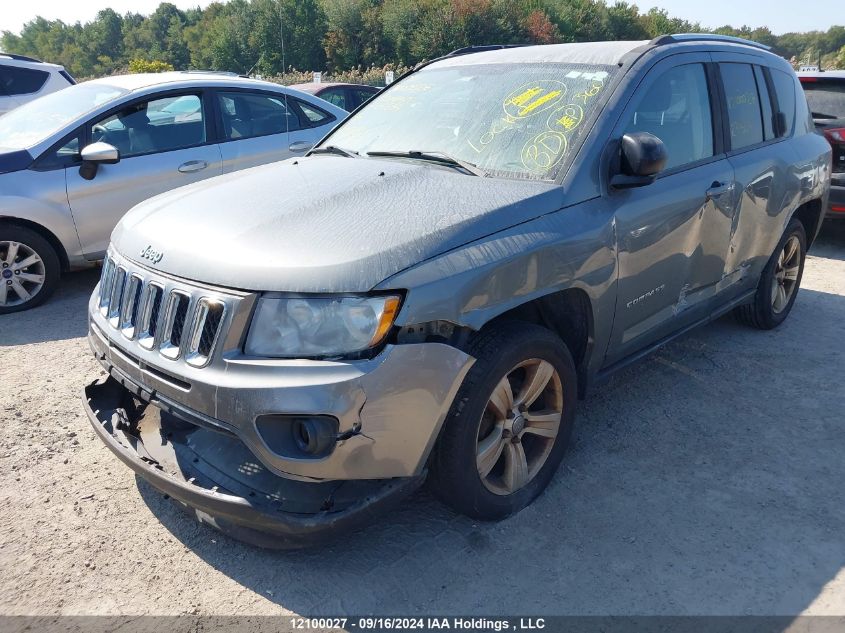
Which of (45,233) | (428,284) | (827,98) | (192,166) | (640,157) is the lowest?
(45,233)

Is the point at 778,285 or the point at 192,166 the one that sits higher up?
the point at 192,166

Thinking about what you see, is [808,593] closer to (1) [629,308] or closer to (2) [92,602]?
(1) [629,308]

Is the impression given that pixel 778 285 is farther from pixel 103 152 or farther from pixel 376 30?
pixel 376 30

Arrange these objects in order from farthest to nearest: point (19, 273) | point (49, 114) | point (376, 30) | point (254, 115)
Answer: point (376, 30) < point (254, 115) < point (49, 114) < point (19, 273)

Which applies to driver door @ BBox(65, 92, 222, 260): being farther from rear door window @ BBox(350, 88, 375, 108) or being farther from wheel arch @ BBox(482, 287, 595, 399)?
rear door window @ BBox(350, 88, 375, 108)

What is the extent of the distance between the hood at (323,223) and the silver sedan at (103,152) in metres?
2.65

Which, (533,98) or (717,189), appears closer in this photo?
(533,98)

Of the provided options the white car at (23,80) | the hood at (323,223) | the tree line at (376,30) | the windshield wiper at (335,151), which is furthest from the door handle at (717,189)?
the tree line at (376,30)

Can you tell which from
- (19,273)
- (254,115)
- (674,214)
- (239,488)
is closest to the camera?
(239,488)

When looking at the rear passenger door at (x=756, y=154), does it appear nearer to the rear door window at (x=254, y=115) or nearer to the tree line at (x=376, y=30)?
the rear door window at (x=254, y=115)

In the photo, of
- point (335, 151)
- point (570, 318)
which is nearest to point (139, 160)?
point (335, 151)

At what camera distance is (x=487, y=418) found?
2775mm

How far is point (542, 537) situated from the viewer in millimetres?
2805

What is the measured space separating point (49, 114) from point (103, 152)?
110cm
